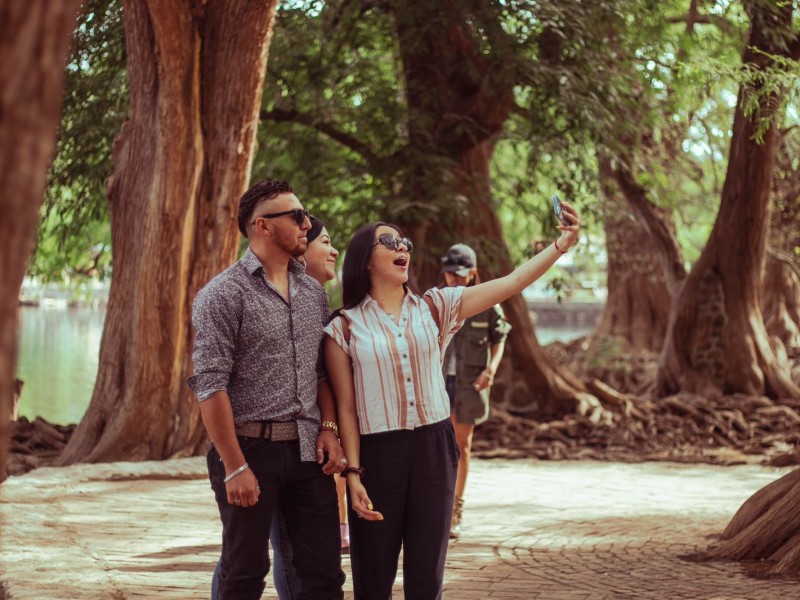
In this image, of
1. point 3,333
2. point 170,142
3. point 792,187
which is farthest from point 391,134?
point 3,333

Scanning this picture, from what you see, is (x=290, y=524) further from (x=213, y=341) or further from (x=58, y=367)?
(x=58, y=367)

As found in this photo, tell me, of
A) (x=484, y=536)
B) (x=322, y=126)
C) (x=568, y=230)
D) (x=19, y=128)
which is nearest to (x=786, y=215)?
(x=322, y=126)

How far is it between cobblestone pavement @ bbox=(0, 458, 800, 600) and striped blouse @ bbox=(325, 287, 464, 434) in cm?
186

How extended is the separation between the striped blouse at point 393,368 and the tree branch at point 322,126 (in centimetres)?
899

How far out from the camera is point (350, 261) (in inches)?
169

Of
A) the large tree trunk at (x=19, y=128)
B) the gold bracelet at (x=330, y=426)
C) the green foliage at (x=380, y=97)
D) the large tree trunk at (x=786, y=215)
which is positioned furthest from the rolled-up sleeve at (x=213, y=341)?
the large tree trunk at (x=786, y=215)

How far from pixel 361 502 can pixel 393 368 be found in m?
0.51

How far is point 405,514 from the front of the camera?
4.11 metres

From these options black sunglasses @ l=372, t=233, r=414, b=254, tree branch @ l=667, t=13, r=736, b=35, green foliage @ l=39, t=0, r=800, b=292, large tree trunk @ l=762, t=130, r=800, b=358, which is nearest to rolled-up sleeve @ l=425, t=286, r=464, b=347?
black sunglasses @ l=372, t=233, r=414, b=254

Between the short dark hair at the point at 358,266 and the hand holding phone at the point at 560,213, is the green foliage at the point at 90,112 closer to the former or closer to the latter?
the short dark hair at the point at 358,266

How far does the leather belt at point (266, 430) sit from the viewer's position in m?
3.94

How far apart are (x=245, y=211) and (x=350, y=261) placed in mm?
457

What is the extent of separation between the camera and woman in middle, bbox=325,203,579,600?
4066 millimetres

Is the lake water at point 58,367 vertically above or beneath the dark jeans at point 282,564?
beneath
